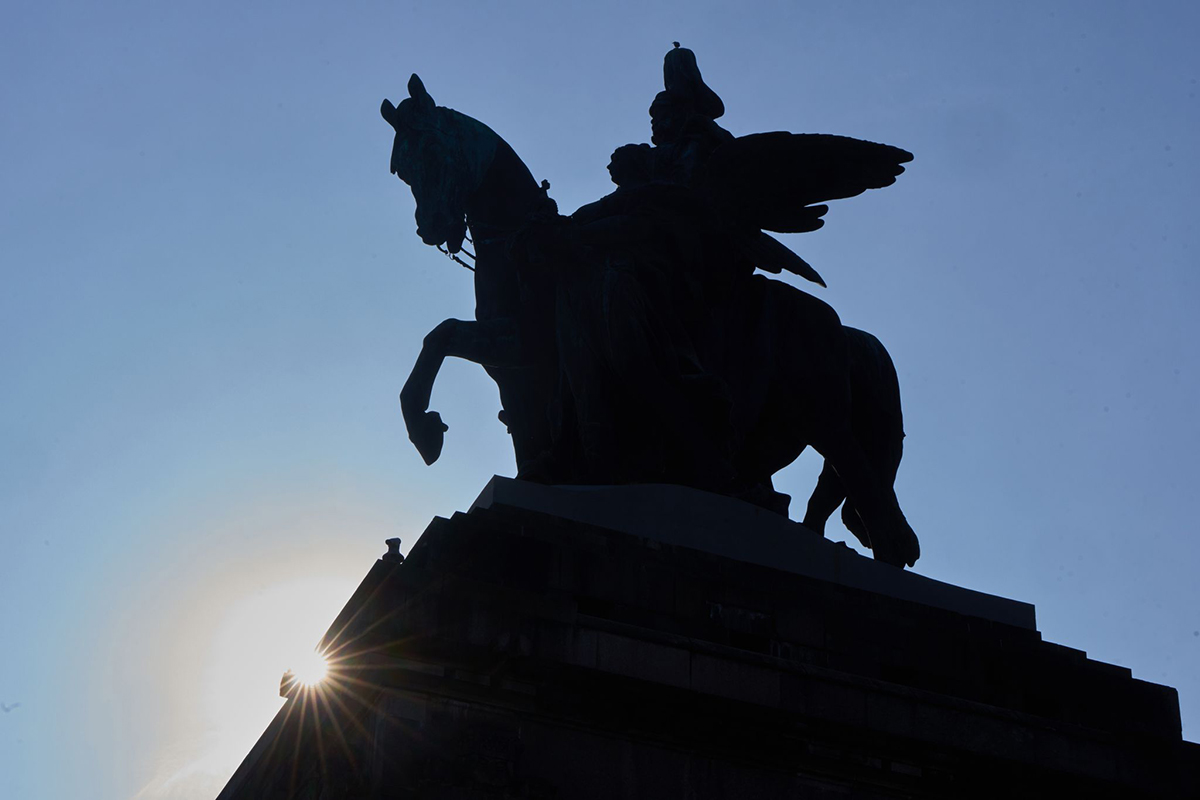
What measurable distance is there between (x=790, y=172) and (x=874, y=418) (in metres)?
2.28

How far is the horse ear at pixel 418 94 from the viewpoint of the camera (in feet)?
53.8

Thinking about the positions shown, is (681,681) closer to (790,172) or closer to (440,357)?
(440,357)

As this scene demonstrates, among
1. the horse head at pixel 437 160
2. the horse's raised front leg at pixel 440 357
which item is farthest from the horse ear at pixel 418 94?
the horse's raised front leg at pixel 440 357

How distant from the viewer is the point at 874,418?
648 inches

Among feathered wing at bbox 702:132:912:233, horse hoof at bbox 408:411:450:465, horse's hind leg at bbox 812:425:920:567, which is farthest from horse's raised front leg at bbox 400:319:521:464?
horse's hind leg at bbox 812:425:920:567

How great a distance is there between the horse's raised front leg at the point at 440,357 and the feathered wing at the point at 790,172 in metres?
2.28

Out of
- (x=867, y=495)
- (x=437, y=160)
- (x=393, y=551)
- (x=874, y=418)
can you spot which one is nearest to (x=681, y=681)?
(x=393, y=551)

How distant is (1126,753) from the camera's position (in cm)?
1338

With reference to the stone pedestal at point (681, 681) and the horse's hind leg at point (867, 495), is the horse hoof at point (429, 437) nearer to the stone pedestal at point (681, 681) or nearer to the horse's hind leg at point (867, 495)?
the stone pedestal at point (681, 681)

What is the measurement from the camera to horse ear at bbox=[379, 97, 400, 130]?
1639 cm

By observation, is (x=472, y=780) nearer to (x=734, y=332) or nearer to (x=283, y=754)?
(x=283, y=754)

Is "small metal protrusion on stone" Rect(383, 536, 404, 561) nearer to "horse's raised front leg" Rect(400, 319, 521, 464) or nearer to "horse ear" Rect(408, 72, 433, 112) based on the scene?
"horse's raised front leg" Rect(400, 319, 521, 464)

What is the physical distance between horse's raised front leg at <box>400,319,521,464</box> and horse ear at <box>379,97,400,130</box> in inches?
82.9

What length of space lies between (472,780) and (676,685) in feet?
5.00
